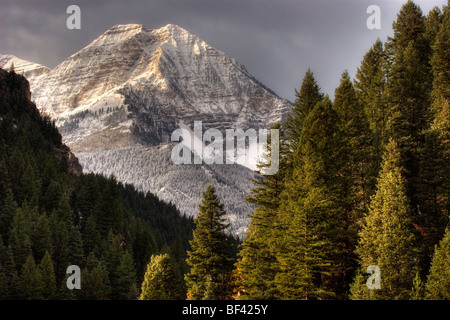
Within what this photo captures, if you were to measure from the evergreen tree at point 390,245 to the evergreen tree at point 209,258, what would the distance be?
1213 cm

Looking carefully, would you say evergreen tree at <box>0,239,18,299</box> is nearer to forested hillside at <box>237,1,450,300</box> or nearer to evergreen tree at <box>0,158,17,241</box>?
evergreen tree at <box>0,158,17,241</box>

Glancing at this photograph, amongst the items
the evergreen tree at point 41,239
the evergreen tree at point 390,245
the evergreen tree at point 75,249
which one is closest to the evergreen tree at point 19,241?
the evergreen tree at point 41,239

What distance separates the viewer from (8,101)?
144 m

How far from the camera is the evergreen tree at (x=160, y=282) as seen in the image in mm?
50344

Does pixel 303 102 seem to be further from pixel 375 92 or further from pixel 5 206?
pixel 5 206

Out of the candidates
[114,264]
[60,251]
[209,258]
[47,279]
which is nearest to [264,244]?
[209,258]

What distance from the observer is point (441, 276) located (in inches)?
1325

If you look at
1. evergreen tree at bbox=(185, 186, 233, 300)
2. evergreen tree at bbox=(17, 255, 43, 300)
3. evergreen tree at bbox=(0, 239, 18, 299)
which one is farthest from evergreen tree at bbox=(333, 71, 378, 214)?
evergreen tree at bbox=(0, 239, 18, 299)

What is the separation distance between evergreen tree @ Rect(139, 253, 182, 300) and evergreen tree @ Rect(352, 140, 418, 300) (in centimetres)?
2280

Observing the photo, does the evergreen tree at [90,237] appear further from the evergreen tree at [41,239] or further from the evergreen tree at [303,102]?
the evergreen tree at [303,102]

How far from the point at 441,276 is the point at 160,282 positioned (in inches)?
1177
